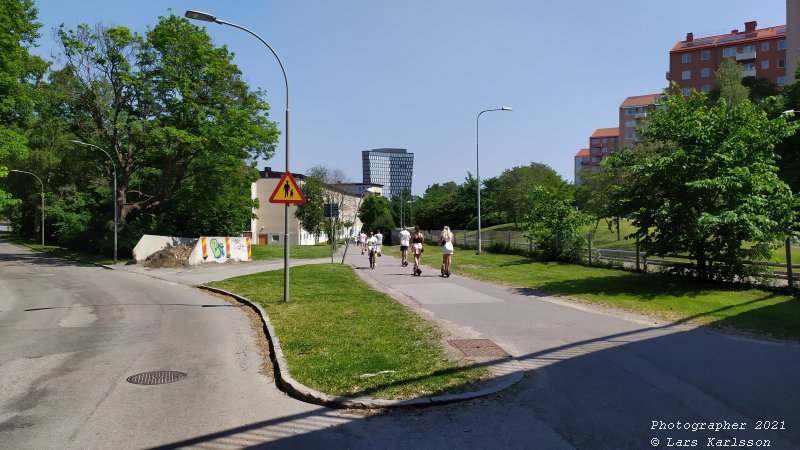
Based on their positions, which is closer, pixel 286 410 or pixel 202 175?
pixel 286 410

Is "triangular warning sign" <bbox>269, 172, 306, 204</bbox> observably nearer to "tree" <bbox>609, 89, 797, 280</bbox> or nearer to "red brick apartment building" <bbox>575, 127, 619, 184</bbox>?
"tree" <bbox>609, 89, 797, 280</bbox>

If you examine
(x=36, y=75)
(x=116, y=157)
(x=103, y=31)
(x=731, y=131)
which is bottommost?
(x=731, y=131)

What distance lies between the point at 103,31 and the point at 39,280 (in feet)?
57.3

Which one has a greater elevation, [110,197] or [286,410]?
[110,197]

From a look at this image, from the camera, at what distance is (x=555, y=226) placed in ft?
77.9

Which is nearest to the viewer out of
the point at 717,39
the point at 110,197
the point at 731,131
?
the point at 731,131

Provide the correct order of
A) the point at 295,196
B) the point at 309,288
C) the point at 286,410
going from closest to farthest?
the point at 286,410
the point at 295,196
the point at 309,288

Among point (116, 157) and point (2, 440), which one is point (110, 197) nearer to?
point (116, 157)

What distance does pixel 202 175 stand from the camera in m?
32.8

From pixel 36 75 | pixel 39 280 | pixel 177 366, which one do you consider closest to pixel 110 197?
pixel 36 75

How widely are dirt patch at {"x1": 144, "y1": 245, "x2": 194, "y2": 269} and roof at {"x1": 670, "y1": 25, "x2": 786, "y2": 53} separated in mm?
83246

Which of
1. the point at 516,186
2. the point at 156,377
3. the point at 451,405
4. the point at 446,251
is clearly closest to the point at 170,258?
the point at 446,251

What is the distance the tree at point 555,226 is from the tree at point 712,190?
25.3ft

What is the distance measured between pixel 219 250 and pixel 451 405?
88.5ft
